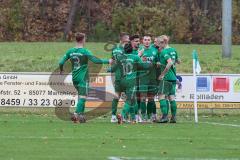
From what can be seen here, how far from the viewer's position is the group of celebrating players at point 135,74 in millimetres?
20297

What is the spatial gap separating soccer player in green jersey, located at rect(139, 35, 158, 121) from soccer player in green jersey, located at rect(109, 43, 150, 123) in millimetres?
294

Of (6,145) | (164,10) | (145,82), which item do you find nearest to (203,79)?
(145,82)

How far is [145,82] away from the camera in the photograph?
2130 centimetres

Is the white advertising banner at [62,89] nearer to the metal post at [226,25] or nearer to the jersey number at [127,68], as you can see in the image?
the jersey number at [127,68]

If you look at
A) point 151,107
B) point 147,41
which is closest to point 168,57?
point 147,41

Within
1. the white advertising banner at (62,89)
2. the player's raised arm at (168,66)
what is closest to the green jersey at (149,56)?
the player's raised arm at (168,66)

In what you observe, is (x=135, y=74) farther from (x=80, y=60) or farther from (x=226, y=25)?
(x=226, y=25)

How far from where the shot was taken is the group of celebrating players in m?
20.3

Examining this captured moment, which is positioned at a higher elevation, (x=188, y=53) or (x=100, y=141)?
(x=188, y=53)

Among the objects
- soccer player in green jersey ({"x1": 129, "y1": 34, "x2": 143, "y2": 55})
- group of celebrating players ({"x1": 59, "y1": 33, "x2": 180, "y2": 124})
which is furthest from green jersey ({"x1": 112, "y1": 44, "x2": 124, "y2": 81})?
soccer player in green jersey ({"x1": 129, "y1": 34, "x2": 143, "y2": 55})

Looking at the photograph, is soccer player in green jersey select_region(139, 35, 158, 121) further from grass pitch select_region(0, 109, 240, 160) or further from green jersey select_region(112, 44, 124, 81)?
grass pitch select_region(0, 109, 240, 160)

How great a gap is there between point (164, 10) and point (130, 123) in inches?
1431

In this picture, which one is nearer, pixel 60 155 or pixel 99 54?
pixel 60 155

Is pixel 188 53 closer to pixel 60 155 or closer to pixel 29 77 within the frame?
pixel 29 77
